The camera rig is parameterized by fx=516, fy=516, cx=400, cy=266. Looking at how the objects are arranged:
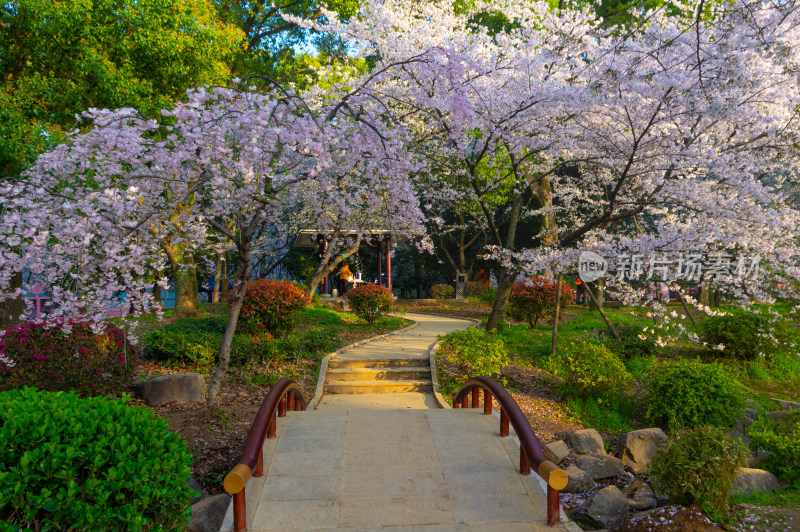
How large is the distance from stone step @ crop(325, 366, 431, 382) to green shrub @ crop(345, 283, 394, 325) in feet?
17.1

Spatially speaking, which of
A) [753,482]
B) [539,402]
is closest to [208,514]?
[539,402]

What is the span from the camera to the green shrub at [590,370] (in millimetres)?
9214

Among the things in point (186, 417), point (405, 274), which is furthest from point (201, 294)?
point (186, 417)

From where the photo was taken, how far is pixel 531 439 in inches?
185

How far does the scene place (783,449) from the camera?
6863 millimetres

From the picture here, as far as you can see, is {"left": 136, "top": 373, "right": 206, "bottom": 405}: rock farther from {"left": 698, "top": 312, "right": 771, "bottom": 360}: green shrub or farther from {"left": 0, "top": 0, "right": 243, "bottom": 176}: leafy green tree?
{"left": 698, "top": 312, "right": 771, "bottom": 360}: green shrub

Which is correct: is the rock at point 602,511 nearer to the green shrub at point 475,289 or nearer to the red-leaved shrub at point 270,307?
the red-leaved shrub at point 270,307

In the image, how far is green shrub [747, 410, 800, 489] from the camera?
6727 millimetres

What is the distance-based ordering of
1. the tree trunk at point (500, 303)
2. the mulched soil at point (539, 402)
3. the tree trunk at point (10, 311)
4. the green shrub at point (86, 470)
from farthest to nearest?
the tree trunk at point (500, 303) < the tree trunk at point (10, 311) < the mulched soil at point (539, 402) < the green shrub at point (86, 470)

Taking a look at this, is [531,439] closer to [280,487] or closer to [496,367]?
[280,487]

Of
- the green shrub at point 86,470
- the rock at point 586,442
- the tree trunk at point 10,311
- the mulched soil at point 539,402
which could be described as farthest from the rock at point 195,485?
the tree trunk at point 10,311

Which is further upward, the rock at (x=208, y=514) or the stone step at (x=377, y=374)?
the stone step at (x=377, y=374)

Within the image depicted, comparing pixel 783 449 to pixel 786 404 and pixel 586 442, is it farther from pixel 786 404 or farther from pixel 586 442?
pixel 786 404

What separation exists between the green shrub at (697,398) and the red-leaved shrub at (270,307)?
7747 mm
